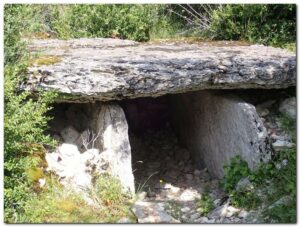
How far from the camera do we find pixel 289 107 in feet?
22.6

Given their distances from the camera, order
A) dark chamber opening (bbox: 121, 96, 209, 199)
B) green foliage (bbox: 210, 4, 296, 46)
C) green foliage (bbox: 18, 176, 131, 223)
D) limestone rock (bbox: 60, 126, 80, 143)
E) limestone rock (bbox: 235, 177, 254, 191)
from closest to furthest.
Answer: green foliage (bbox: 18, 176, 131, 223)
limestone rock (bbox: 235, 177, 254, 191)
limestone rock (bbox: 60, 126, 80, 143)
dark chamber opening (bbox: 121, 96, 209, 199)
green foliage (bbox: 210, 4, 296, 46)

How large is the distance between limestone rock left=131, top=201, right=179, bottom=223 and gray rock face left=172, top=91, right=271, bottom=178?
1355 mm

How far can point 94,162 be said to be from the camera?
21.0 feet

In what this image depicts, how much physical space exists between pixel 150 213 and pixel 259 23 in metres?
4.27

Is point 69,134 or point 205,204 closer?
point 205,204

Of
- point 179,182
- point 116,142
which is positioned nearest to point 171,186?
point 179,182

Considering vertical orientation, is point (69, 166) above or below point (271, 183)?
above

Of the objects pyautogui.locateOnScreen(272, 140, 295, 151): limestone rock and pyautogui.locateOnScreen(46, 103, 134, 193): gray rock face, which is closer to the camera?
pyautogui.locateOnScreen(46, 103, 134, 193): gray rock face

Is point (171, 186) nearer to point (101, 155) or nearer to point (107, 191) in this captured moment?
point (101, 155)

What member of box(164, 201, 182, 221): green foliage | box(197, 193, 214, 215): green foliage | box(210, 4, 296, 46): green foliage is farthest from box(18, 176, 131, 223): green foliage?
box(210, 4, 296, 46): green foliage

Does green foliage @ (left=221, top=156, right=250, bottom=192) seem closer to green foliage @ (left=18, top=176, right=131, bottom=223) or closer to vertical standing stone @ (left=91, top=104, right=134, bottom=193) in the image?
vertical standing stone @ (left=91, top=104, right=134, bottom=193)

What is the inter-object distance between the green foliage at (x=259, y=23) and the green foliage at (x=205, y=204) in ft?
10.2

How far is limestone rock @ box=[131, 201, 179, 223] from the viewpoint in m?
5.80

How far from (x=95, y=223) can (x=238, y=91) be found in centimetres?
288
